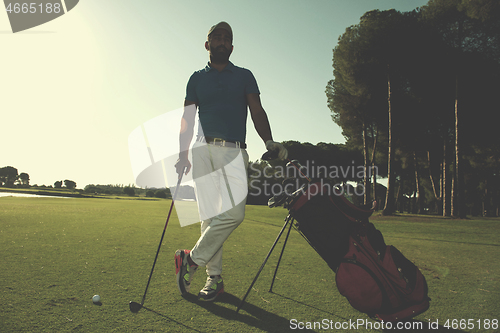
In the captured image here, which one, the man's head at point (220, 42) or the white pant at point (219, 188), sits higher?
the man's head at point (220, 42)

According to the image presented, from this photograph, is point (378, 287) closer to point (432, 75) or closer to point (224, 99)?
point (224, 99)

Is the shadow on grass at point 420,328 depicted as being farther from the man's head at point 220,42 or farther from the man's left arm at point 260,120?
the man's head at point 220,42

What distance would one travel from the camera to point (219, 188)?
3.08m

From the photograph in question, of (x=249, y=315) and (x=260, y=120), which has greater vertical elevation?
(x=260, y=120)

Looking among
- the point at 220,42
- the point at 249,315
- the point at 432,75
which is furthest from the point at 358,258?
the point at 432,75

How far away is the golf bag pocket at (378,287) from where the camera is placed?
2.12m

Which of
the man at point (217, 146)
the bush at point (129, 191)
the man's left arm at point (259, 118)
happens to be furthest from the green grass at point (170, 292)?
the bush at point (129, 191)

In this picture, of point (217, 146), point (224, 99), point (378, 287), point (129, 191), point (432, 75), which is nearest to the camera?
point (378, 287)

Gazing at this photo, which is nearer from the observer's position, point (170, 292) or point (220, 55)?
point (170, 292)

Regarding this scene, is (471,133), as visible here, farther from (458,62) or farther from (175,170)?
(175,170)

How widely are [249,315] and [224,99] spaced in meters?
2.07

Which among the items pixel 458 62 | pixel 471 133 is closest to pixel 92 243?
pixel 458 62

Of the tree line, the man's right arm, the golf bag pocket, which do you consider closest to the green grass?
the golf bag pocket

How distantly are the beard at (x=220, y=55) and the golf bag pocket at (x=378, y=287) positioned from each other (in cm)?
229
